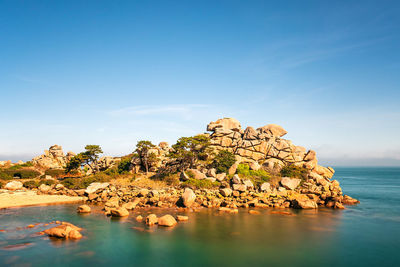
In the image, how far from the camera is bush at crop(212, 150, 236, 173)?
45375 millimetres

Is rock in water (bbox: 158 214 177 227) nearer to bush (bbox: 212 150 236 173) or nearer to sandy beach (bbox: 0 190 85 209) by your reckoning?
sandy beach (bbox: 0 190 85 209)

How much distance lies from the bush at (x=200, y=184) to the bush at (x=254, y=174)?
6.31 metres

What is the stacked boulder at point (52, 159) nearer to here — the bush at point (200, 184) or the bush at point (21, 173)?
the bush at point (21, 173)

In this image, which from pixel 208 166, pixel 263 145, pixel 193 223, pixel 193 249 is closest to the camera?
pixel 193 249

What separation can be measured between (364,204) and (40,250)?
4468 centimetres

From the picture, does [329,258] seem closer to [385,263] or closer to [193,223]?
[385,263]

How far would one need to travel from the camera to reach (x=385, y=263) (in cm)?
1656

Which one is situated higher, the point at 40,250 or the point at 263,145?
the point at 263,145

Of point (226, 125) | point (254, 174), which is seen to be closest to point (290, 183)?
point (254, 174)

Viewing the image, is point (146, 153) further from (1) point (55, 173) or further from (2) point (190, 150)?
(1) point (55, 173)

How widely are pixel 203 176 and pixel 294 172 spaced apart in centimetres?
1787

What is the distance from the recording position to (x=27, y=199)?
110 ft

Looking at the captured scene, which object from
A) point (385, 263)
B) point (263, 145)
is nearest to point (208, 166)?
point (263, 145)

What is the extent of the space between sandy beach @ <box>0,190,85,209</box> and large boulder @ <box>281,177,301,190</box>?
1329 inches
